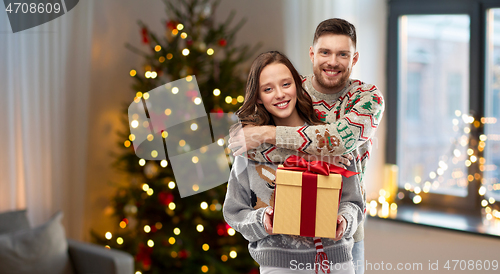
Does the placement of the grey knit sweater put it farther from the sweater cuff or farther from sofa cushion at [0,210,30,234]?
sofa cushion at [0,210,30,234]

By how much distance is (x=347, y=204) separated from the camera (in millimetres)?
1010

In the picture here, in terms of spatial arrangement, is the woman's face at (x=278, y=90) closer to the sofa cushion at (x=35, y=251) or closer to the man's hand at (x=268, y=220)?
the man's hand at (x=268, y=220)

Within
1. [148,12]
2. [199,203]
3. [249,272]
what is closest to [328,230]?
[199,203]

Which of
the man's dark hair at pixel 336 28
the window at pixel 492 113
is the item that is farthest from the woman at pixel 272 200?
the window at pixel 492 113

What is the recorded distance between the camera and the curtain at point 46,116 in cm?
221

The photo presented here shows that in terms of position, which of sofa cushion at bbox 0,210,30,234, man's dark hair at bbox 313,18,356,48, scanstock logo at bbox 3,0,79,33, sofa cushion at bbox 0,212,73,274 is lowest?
sofa cushion at bbox 0,212,73,274

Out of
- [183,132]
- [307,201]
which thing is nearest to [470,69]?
[183,132]

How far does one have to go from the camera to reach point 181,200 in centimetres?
235

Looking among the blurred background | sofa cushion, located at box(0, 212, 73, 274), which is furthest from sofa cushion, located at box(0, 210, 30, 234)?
the blurred background

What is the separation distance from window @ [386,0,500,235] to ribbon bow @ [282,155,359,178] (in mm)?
1989

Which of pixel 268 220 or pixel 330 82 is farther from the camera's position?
pixel 330 82

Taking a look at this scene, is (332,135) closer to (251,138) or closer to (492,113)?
(251,138)

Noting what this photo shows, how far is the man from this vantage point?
974 millimetres

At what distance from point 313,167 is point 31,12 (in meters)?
2.13
